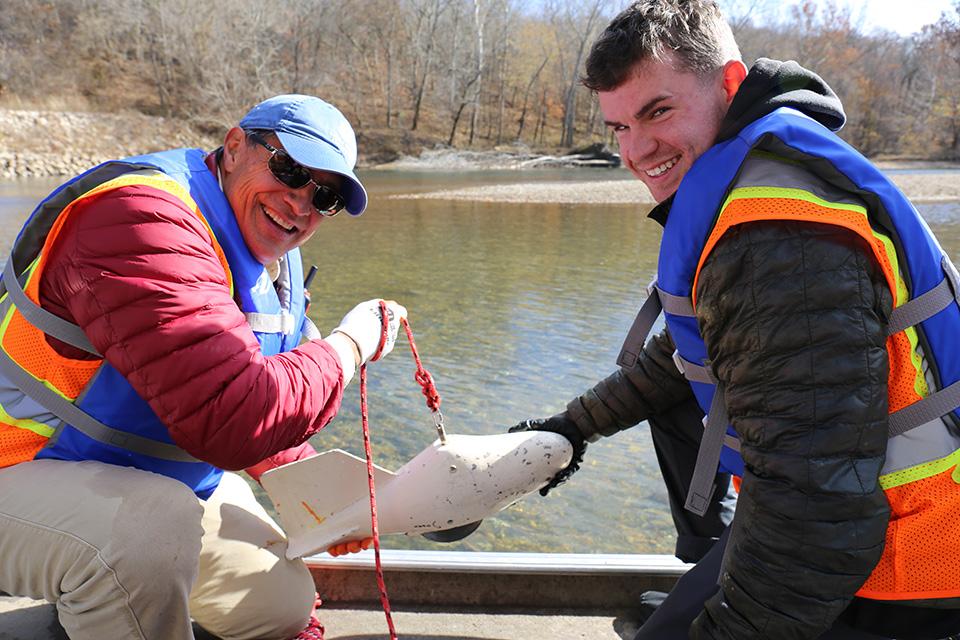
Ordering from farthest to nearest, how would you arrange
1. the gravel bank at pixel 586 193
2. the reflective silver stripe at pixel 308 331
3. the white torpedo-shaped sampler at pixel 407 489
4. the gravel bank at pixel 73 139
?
the gravel bank at pixel 73 139 < the gravel bank at pixel 586 193 < the reflective silver stripe at pixel 308 331 < the white torpedo-shaped sampler at pixel 407 489

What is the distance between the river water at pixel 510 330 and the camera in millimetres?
4492

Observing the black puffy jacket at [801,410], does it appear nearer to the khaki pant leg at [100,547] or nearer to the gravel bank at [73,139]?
the khaki pant leg at [100,547]

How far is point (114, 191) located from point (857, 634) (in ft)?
6.99

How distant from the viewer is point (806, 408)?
1492 millimetres

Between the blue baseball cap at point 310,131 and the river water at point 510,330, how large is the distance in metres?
2.50

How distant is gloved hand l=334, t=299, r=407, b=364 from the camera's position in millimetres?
2451

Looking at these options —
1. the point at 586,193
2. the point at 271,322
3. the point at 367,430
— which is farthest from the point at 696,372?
the point at 586,193

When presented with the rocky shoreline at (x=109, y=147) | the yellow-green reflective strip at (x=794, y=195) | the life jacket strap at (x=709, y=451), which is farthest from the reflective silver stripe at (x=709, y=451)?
the rocky shoreline at (x=109, y=147)

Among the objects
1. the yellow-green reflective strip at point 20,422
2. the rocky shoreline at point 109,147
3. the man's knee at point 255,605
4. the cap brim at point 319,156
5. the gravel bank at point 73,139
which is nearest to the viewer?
the yellow-green reflective strip at point 20,422

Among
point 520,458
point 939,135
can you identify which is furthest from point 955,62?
point 520,458

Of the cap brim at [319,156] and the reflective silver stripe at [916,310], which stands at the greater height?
the cap brim at [319,156]

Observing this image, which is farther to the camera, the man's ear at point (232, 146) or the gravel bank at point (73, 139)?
the gravel bank at point (73, 139)

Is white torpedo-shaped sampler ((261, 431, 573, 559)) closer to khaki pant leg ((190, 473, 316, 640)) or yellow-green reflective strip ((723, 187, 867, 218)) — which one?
khaki pant leg ((190, 473, 316, 640))

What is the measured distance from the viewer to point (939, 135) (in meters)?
55.6
